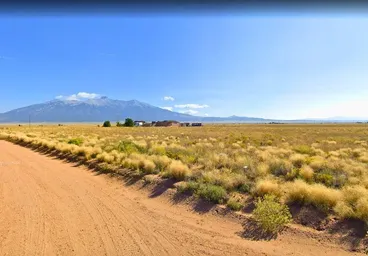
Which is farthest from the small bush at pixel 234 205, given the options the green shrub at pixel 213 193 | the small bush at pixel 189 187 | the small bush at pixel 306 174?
the small bush at pixel 306 174

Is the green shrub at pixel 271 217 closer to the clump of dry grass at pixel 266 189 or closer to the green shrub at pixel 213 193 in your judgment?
the clump of dry grass at pixel 266 189

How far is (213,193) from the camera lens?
344 inches

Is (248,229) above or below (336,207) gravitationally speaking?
below

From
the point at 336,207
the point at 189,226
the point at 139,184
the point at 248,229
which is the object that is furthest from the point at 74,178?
the point at 336,207

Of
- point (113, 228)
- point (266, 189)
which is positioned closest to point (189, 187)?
point (266, 189)

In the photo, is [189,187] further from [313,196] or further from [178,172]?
[313,196]

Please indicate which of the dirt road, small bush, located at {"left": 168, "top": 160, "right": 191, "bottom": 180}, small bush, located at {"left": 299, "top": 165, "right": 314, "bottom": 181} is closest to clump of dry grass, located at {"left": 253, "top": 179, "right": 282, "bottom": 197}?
the dirt road

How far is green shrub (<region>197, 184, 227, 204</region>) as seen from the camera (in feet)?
28.2

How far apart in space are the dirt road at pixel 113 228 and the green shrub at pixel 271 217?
1.35 ft

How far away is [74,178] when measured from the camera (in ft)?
41.6

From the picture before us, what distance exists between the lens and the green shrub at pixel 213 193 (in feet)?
28.2

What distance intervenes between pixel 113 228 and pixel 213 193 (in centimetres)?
325

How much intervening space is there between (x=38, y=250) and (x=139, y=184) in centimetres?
584

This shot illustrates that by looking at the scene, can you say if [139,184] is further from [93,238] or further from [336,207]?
[336,207]
